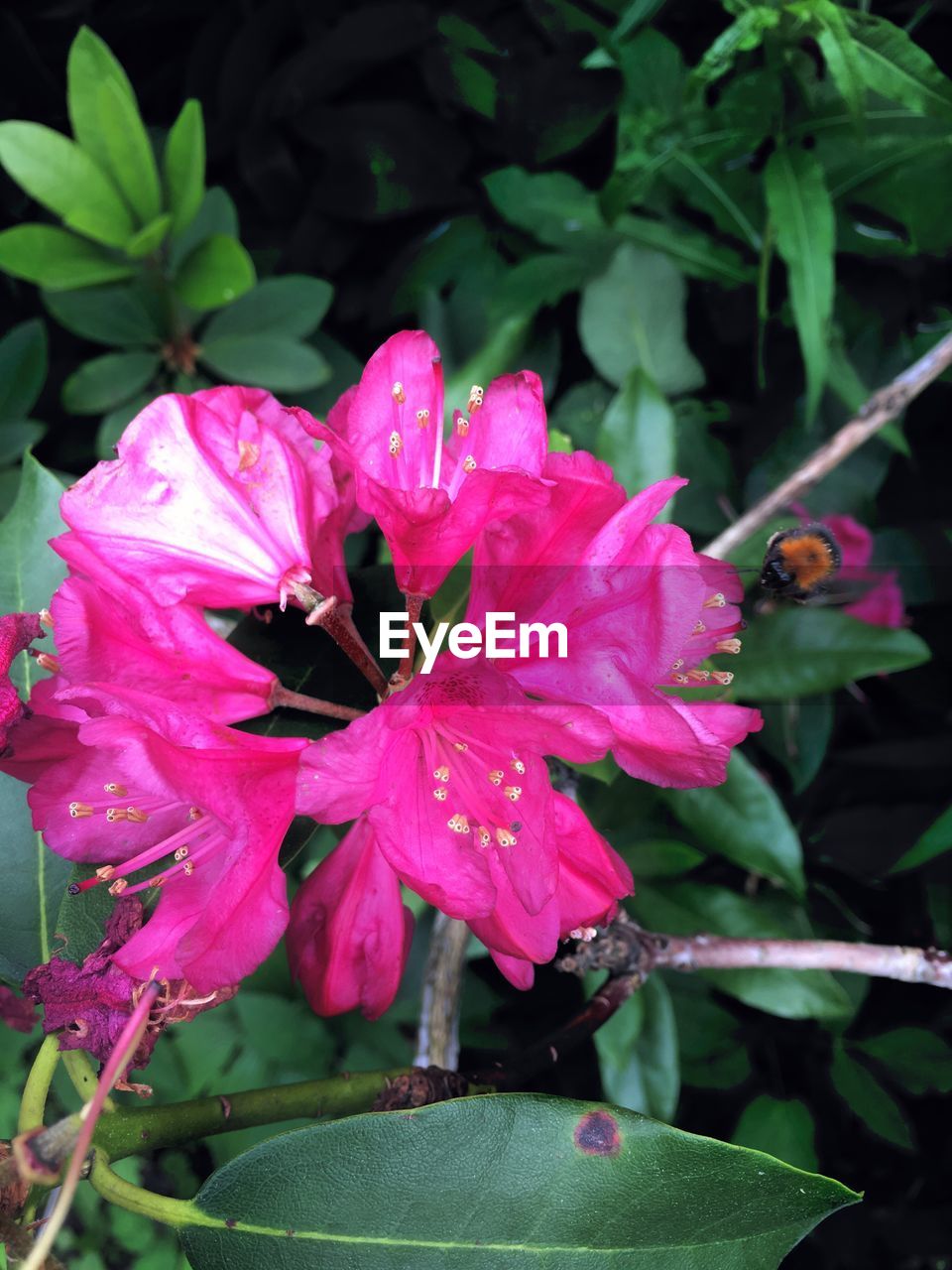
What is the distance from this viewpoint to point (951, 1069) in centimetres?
117

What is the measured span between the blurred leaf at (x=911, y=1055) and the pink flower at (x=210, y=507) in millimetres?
960

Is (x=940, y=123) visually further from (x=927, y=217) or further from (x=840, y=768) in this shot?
(x=840, y=768)

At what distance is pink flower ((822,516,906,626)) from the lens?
4.10 ft

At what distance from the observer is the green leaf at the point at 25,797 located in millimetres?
749

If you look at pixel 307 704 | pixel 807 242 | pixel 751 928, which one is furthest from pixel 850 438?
pixel 307 704

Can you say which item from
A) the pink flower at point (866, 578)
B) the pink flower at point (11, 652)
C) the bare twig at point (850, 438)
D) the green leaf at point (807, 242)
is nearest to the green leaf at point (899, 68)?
the green leaf at point (807, 242)

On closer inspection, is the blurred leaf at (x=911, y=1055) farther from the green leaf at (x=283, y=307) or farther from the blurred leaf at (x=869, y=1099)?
the green leaf at (x=283, y=307)

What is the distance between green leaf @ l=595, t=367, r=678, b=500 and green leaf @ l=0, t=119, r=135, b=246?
610 millimetres

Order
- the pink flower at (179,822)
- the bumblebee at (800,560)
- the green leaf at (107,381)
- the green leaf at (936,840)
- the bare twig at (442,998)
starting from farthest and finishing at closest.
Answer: the green leaf at (107,381), the green leaf at (936,840), the bare twig at (442,998), the bumblebee at (800,560), the pink flower at (179,822)

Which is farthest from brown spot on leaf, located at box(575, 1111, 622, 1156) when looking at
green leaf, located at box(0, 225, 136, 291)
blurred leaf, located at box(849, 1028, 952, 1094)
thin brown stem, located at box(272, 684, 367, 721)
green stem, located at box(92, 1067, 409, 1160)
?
green leaf, located at box(0, 225, 136, 291)

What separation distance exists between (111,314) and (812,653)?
3.19 feet

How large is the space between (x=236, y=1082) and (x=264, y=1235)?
550 mm

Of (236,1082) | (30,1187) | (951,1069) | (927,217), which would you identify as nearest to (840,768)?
(951,1069)

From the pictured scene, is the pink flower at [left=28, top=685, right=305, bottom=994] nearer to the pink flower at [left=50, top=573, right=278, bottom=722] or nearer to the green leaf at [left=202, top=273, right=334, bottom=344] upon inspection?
the pink flower at [left=50, top=573, right=278, bottom=722]
